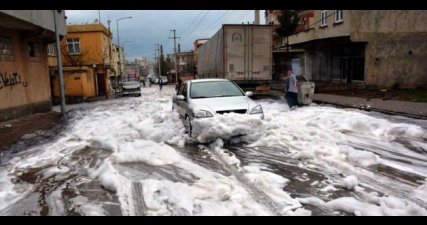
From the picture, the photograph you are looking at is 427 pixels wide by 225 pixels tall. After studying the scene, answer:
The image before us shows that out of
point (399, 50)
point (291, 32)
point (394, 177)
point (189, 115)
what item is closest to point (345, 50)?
point (399, 50)

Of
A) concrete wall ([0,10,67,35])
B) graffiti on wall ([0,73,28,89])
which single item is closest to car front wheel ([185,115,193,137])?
concrete wall ([0,10,67,35])

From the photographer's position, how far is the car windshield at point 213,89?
9789 millimetres

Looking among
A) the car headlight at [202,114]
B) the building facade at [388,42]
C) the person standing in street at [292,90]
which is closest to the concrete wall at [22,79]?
the car headlight at [202,114]

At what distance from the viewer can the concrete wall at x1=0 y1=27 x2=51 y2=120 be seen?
14633 millimetres

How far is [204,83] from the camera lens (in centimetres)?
1050

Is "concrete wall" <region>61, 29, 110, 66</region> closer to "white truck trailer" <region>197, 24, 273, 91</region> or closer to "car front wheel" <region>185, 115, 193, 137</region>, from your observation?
"white truck trailer" <region>197, 24, 273, 91</region>

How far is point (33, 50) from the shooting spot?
18.5 meters

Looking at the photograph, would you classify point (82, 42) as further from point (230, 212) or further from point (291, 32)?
point (230, 212)

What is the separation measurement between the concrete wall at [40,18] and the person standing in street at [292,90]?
9.33 meters

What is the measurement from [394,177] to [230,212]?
117 inches

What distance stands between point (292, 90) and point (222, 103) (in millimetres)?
5937

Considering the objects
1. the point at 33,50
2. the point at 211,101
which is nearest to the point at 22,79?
the point at 33,50

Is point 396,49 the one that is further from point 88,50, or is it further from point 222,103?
point 88,50

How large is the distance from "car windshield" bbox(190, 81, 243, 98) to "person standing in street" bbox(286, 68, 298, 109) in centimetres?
414
